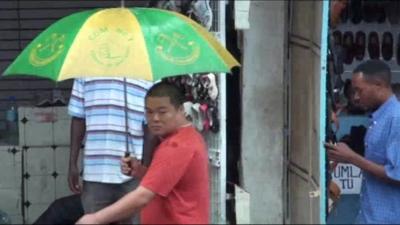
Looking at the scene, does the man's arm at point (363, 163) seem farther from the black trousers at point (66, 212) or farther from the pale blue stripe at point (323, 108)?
the black trousers at point (66, 212)

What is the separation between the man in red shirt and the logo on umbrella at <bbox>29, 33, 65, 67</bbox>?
0.50 m

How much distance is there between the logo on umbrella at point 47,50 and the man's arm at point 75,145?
1.34 m

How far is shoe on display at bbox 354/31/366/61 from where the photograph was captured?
8836 mm

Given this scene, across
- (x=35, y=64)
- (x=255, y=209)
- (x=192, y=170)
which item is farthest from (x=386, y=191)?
(x=35, y=64)

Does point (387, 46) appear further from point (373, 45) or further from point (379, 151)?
point (379, 151)

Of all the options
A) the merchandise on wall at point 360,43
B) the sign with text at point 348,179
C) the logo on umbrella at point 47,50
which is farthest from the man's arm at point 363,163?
the merchandise on wall at point 360,43

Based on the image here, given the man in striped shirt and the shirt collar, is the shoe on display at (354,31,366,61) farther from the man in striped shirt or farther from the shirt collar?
the man in striped shirt

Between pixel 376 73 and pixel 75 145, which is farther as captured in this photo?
pixel 75 145

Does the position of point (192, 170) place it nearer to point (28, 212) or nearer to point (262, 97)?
point (262, 97)

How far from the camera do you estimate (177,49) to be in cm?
467

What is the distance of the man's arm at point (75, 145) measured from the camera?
6164 mm

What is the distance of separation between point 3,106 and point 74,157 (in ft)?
7.16

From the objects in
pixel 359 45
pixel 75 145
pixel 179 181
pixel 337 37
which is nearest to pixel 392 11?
pixel 359 45

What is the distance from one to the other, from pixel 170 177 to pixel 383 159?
1922 millimetres
